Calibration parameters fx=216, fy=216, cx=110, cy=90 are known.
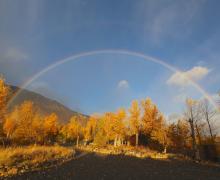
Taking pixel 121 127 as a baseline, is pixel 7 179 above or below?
below

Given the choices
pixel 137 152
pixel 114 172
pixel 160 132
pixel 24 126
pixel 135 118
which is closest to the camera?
pixel 114 172

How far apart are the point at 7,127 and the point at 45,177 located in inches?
2377

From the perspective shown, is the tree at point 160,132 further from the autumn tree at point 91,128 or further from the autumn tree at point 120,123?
the autumn tree at point 91,128

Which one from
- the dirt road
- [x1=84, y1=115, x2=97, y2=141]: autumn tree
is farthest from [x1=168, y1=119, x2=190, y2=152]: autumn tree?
[x1=84, y1=115, x2=97, y2=141]: autumn tree

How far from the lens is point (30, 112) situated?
45.8m

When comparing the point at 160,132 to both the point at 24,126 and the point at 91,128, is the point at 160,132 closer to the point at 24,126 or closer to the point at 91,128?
the point at 24,126

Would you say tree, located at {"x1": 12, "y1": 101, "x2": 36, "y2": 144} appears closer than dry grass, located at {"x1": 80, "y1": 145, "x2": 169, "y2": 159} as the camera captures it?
No

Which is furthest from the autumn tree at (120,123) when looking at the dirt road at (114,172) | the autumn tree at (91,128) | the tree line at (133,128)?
the dirt road at (114,172)

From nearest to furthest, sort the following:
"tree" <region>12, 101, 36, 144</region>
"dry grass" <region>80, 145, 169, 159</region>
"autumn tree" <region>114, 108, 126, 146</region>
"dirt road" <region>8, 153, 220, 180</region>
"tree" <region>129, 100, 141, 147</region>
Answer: "dirt road" <region>8, 153, 220, 180</region> < "dry grass" <region>80, 145, 169, 159</region> < "tree" <region>12, 101, 36, 144</region> < "tree" <region>129, 100, 141, 147</region> < "autumn tree" <region>114, 108, 126, 146</region>

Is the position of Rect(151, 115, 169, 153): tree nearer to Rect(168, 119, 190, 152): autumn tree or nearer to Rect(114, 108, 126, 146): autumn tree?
Rect(168, 119, 190, 152): autumn tree

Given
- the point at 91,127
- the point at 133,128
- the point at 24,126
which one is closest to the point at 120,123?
the point at 133,128

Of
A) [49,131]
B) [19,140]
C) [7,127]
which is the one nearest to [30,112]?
[19,140]

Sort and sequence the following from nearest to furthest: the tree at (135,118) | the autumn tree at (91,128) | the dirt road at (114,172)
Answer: the dirt road at (114,172)
the tree at (135,118)
the autumn tree at (91,128)

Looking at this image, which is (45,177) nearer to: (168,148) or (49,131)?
(168,148)
